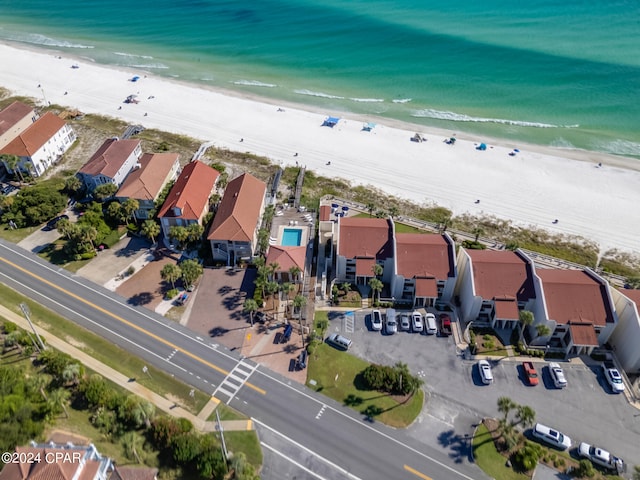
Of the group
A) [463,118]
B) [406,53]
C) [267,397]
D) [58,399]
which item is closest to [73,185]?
[58,399]

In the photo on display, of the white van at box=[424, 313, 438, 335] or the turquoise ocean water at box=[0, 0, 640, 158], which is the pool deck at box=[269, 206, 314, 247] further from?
the turquoise ocean water at box=[0, 0, 640, 158]

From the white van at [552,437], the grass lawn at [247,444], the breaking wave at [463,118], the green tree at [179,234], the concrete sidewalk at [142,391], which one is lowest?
the grass lawn at [247,444]

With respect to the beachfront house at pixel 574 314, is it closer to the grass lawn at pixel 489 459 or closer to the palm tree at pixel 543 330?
the palm tree at pixel 543 330

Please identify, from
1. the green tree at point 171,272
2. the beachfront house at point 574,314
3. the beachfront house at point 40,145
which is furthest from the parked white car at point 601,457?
the beachfront house at point 40,145

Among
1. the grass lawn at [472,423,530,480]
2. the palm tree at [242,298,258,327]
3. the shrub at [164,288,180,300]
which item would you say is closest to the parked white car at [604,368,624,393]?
the grass lawn at [472,423,530,480]

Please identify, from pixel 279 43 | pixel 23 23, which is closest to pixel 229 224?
pixel 279 43

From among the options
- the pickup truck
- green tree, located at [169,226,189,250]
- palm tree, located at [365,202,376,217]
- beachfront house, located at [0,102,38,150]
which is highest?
beachfront house, located at [0,102,38,150]

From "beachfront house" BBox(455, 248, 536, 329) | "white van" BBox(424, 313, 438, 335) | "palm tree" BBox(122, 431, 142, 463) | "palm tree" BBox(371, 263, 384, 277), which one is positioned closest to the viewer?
"palm tree" BBox(122, 431, 142, 463)
